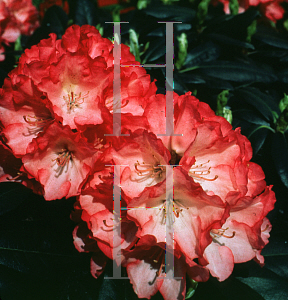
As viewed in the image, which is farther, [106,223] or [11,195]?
A: [11,195]

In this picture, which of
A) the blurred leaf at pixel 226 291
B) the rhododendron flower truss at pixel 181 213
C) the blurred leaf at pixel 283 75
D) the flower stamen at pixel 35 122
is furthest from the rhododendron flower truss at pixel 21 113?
the blurred leaf at pixel 283 75

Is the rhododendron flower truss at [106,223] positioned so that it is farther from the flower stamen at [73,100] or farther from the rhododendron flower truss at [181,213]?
the flower stamen at [73,100]

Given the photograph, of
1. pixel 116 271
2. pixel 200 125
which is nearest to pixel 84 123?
pixel 200 125

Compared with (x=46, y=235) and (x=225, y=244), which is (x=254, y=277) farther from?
(x=46, y=235)

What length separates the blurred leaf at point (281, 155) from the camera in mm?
931

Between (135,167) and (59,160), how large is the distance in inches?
7.0

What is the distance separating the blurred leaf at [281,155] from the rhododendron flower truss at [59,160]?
0.61 meters

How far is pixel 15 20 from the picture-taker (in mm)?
1479

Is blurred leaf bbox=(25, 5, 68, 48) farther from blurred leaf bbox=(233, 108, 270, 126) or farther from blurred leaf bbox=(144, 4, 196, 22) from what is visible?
blurred leaf bbox=(233, 108, 270, 126)

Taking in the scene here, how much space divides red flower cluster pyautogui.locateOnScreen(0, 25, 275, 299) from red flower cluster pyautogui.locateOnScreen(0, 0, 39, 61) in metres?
0.75

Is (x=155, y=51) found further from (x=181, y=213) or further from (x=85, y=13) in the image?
(x=181, y=213)

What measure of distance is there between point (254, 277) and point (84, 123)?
1.97 ft

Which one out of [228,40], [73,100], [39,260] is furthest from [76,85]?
[228,40]

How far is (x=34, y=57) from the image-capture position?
726mm
